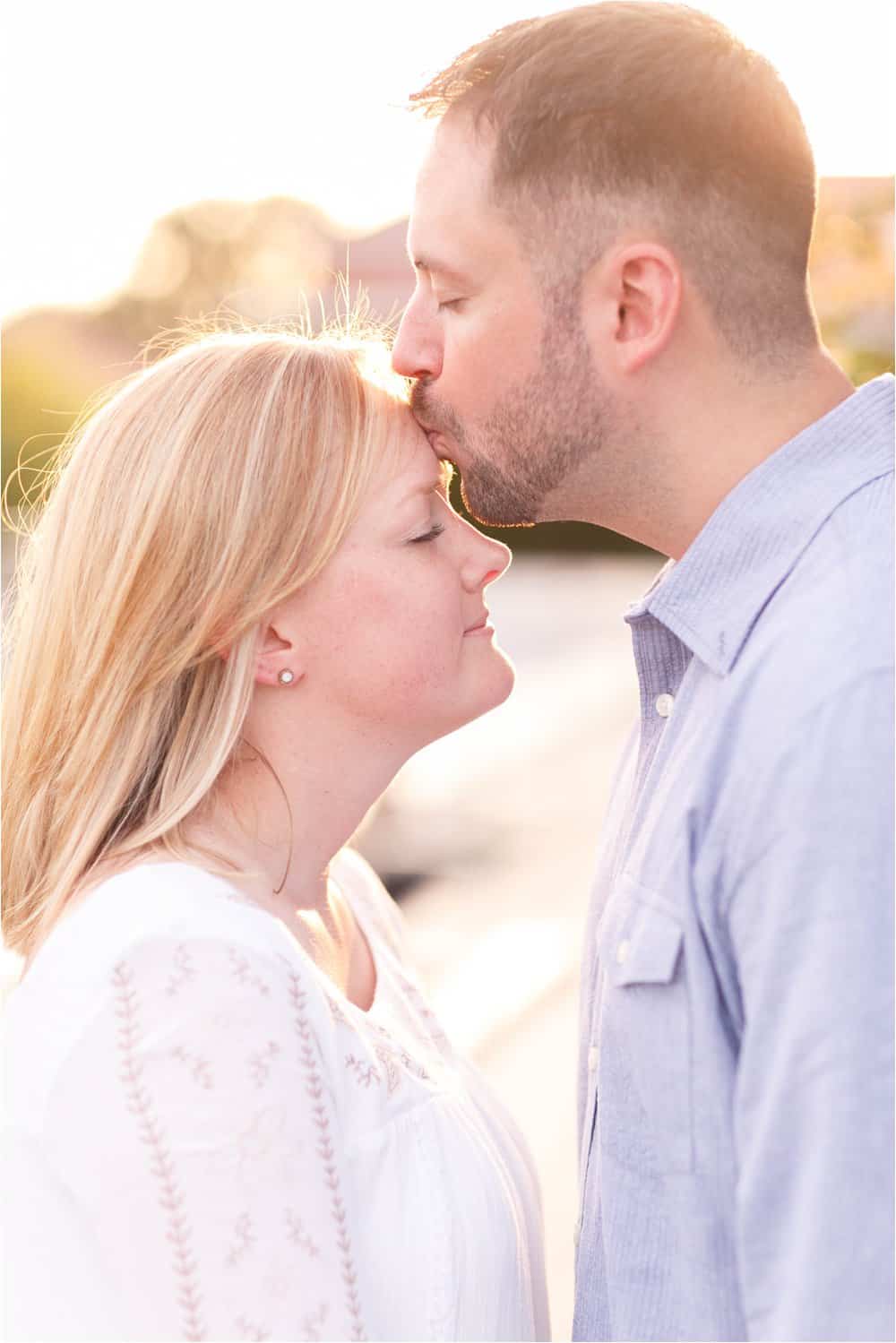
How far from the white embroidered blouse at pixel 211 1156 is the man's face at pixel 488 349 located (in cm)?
84

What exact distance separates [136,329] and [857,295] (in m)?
38.3

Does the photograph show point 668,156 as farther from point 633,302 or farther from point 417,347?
point 417,347

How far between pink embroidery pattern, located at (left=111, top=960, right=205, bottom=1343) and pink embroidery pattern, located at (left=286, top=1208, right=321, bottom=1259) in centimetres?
13

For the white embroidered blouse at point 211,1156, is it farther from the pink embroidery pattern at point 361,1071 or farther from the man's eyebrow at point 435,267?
the man's eyebrow at point 435,267

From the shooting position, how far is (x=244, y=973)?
6.64ft

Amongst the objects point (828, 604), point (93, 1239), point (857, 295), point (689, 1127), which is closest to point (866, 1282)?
→ point (689, 1127)

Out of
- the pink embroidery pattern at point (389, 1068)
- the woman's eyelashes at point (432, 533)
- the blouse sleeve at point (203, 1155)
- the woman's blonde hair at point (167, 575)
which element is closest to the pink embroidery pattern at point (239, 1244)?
the blouse sleeve at point (203, 1155)

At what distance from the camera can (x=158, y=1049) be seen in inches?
77.0

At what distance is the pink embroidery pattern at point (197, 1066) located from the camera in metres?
1.95

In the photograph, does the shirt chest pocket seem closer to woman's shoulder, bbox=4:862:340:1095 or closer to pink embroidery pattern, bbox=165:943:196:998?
woman's shoulder, bbox=4:862:340:1095

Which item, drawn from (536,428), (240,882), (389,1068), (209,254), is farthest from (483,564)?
(209,254)

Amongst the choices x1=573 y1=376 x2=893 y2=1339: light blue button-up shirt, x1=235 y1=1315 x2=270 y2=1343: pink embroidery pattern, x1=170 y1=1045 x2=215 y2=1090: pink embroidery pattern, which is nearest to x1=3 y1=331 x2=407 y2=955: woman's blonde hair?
x1=170 y1=1045 x2=215 y2=1090: pink embroidery pattern

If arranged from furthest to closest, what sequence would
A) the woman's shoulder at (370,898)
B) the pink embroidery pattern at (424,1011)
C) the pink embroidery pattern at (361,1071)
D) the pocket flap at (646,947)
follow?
the woman's shoulder at (370,898)
the pink embroidery pattern at (424,1011)
the pink embroidery pattern at (361,1071)
the pocket flap at (646,947)

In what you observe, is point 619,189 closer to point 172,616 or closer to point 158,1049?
point 172,616
